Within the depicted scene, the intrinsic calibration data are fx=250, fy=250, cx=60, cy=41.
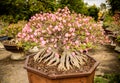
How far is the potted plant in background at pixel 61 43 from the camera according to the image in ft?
10.6

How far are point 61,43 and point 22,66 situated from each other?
2.62m

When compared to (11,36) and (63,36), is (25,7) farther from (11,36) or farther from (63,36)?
(63,36)

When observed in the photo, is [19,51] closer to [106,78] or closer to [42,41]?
[106,78]

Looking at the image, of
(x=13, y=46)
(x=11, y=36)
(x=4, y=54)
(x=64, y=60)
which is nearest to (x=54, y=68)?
(x=64, y=60)

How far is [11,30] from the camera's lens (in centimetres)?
658

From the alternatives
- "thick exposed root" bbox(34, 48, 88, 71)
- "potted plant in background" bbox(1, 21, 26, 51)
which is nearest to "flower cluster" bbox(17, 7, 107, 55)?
"thick exposed root" bbox(34, 48, 88, 71)

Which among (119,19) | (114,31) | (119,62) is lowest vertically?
(119,62)

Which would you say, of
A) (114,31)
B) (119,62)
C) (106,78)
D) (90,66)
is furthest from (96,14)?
(90,66)

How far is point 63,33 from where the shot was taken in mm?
3303

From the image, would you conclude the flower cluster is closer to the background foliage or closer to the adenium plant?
the adenium plant

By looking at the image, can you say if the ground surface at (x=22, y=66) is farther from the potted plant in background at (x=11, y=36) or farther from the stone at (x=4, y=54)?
the potted plant in background at (x=11, y=36)

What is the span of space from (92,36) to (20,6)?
17.0 ft

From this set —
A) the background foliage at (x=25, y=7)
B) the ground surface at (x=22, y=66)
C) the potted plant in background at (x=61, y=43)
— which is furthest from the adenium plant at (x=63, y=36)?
the background foliage at (x=25, y=7)

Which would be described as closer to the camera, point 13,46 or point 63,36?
point 63,36
